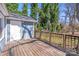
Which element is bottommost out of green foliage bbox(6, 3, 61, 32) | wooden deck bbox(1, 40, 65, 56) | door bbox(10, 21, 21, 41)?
wooden deck bbox(1, 40, 65, 56)

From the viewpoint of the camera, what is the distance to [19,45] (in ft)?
16.4

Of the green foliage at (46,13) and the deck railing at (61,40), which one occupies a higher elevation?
the green foliage at (46,13)

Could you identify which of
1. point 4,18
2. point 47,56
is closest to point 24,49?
point 47,56

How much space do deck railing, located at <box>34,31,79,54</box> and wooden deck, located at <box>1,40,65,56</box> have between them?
4.3 inches

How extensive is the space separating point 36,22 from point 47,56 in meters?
0.75

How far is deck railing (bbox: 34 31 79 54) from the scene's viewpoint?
16.3 ft

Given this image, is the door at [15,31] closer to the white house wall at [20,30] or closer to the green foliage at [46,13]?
the white house wall at [20,30]

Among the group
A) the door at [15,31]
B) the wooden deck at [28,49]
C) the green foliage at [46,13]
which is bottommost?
the wooden deck at [28,49]

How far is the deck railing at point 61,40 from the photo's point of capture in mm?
4953

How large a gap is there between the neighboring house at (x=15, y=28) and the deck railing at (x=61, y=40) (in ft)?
0.69

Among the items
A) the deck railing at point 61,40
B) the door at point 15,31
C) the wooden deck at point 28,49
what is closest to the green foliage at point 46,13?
the deck railing at point 61,40

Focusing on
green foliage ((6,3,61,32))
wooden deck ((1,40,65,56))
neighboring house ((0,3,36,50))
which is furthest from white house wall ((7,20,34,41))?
green foliage ((6,3,61,32))

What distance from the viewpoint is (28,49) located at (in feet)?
16.4

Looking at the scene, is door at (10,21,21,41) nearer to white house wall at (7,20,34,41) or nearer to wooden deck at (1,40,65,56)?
white house wall at (7,20,34,41)
